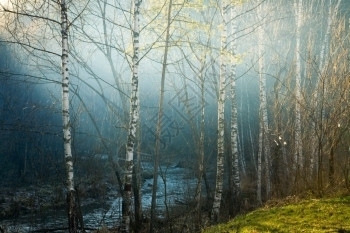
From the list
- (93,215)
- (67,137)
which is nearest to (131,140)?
(67,137)

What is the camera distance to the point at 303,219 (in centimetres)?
438

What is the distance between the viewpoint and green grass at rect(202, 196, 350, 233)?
400 cm

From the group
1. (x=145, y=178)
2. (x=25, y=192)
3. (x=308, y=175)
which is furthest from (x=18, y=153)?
(x=308, y=175)

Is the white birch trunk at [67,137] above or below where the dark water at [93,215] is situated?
above

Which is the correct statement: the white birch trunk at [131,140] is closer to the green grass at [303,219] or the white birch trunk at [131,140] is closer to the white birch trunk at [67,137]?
the white birch trunk at [67,137]

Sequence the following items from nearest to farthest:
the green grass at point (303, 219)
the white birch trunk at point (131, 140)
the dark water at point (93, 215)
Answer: the green grass at point (303, 219) < the white birch trunk at point (131, 140) < the dark water at point (93, 215)

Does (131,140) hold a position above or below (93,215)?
above

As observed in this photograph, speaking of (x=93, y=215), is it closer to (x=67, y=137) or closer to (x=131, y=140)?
(x=67, y=137)

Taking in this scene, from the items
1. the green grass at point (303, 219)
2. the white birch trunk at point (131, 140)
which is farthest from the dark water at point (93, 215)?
the green grass at point (303, 219)

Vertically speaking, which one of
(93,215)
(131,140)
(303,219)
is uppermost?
(131,140)

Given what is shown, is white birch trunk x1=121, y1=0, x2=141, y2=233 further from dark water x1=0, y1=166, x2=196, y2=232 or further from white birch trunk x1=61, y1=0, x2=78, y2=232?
dark water x1=0, y1=166, x2=196, y2=232

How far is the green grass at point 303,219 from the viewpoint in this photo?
400cm

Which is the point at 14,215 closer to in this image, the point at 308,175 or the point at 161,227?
the point at 161,227

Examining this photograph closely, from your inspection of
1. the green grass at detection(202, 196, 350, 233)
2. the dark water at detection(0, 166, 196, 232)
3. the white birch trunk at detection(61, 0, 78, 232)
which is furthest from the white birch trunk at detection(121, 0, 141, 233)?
the green grass at detection(202, 196, 350, 233)
